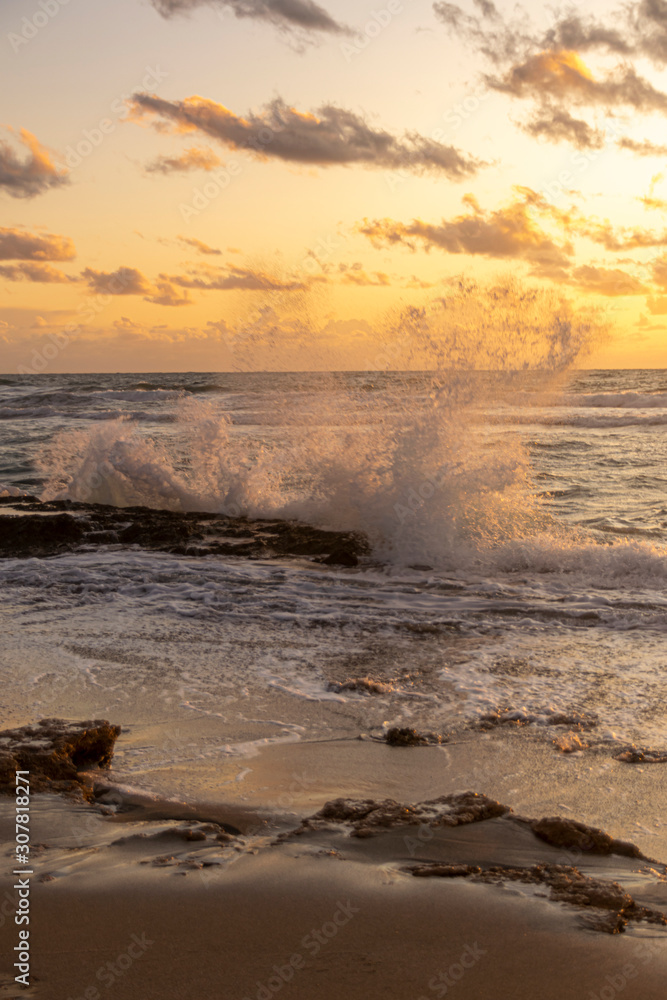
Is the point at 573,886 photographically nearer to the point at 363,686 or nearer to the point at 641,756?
the point at 641,756

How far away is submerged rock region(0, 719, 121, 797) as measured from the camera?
332 cm

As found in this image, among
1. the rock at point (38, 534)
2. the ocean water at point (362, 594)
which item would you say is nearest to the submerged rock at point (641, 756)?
the ocean water at point (362, 594)

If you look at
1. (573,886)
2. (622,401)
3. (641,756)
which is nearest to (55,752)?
(573,886)

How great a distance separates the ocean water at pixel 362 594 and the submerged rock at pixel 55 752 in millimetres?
195

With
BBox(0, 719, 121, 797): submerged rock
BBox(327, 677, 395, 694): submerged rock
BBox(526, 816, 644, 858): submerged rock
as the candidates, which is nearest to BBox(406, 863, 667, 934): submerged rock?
BBox(526, 816, 644, 858): submerged rock

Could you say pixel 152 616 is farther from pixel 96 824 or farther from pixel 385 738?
pixel 96 824

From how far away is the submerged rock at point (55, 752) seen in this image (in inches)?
131

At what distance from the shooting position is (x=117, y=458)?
508 inches

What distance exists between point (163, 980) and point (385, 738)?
205 centimetres

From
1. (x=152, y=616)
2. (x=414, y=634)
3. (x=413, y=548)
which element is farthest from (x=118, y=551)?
(x=414, y=634)

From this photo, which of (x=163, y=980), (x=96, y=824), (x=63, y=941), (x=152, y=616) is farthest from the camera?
(x=152, y=616)

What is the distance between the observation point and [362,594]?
730 centimetres

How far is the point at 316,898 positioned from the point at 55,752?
157cm

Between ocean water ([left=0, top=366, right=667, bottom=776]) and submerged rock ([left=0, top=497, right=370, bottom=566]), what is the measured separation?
331mm
